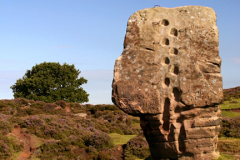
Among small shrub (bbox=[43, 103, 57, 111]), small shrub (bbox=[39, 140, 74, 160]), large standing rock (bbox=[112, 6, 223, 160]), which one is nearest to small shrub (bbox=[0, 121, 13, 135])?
small shrub (bbox=[39, 140, 74, 160])

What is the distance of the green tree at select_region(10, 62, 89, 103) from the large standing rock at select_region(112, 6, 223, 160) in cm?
2796

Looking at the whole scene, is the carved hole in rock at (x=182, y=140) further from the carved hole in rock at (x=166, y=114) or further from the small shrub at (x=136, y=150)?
the small shrub at (x=136, y=150)

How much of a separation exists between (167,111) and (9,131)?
11.7 m

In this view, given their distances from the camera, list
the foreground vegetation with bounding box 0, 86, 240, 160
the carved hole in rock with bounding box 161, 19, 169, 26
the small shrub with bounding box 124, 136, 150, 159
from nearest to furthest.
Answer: the carved hole in rock with bounding box 161, 19, 169, 26, the foreground vegetation with bounding box 0, 86, 240, 160, the small shrub with bounding box 124, 136, 150, 159

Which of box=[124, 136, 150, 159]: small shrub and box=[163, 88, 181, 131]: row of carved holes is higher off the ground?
box=[163, 88, 181, 131]: row of carved holes

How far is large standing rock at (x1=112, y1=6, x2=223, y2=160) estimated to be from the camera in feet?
25.2

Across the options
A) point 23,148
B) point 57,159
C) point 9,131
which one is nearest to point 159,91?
point 57,159

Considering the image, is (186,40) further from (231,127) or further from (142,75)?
(231,127)

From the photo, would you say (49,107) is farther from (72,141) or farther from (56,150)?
(56,150)

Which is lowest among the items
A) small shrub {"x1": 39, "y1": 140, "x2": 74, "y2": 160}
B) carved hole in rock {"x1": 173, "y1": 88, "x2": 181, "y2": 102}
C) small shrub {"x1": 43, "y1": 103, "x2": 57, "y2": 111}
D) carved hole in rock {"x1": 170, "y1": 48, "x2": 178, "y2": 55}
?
small shrub {"x1": 39, "y1": 140, "x2": 74, "y2": 160}

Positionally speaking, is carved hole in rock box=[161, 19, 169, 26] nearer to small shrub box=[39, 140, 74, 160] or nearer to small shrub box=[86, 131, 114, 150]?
small shrub box=[39, 140, 74, 160]

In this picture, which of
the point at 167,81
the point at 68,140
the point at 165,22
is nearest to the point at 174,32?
the point at 165,22

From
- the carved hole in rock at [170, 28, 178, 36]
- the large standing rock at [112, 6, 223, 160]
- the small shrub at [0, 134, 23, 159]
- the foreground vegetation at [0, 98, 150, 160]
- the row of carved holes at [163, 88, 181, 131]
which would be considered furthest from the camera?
the foreground vegetation at [0, 98, 150, 160]

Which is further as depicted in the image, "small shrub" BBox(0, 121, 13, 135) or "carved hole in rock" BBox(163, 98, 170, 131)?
"small shrub" BBox(0, 121, 13, 135)
